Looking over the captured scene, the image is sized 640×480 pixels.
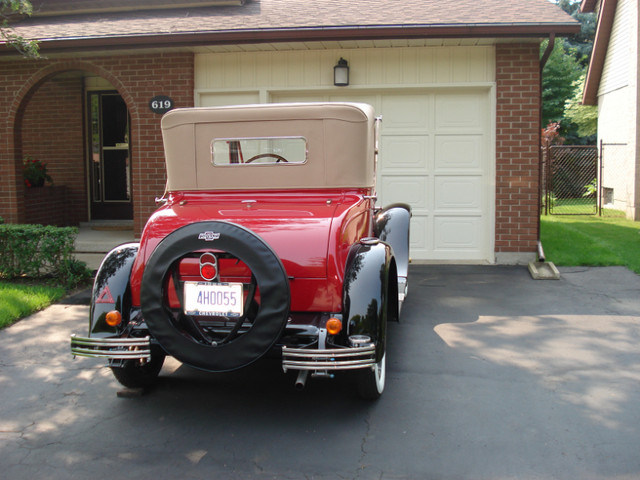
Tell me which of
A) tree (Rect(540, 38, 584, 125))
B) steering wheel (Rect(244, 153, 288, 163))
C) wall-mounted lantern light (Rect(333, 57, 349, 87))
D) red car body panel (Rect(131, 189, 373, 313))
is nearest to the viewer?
red car body panel (Rect(131, 189, 373, 313))

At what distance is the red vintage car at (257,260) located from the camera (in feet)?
12.1

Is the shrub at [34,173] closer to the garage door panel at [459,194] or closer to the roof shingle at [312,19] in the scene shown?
the roof shingle at [312,19]

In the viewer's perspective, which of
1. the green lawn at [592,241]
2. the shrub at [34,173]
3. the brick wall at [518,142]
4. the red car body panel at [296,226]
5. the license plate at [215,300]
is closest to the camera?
the license plate at [215,300]

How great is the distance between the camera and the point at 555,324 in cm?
618

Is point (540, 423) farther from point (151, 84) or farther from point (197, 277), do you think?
point (151, 84)

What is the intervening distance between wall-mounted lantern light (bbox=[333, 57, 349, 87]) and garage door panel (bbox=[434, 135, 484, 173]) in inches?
62.5

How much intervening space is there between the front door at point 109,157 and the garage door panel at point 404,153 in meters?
5.18

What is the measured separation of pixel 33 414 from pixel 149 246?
4.39 ft

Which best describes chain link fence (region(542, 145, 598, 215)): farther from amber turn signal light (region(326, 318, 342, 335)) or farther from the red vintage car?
amber turn signal light (region(326, 318, 342, 335))

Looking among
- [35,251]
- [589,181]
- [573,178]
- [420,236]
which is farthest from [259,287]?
[573,178]

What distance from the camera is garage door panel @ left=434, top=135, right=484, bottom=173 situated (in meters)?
9.30

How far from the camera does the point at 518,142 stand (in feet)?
29.5

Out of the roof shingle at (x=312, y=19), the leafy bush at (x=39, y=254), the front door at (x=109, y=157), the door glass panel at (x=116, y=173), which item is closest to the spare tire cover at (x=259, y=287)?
the leafy bush at (x=39, y=254)

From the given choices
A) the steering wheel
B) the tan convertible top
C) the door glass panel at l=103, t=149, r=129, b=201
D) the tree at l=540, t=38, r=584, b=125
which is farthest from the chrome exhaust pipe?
the tree at l=540, t=38, r=584, b=125
